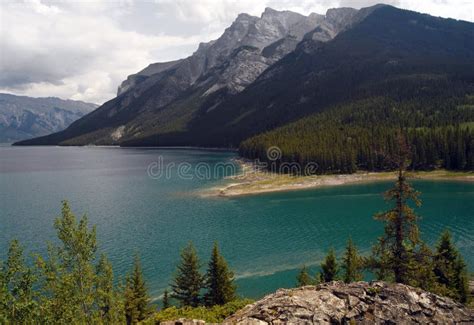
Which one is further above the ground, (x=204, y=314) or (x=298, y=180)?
(x=204, y=314)

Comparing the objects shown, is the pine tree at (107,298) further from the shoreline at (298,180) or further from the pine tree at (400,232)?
the shoreline at (298,180)

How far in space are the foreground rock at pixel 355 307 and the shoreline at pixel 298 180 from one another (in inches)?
4080

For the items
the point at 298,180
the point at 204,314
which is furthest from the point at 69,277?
the point at 298,180

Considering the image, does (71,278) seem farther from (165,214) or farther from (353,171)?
(353,171)

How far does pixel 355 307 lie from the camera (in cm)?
2397

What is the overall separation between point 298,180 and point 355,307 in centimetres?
12700

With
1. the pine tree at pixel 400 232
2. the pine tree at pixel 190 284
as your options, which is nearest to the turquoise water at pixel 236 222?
the pine tree at pixel 190 284

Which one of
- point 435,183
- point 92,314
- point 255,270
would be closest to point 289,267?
point 255,270

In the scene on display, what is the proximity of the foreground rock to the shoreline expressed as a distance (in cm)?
10364

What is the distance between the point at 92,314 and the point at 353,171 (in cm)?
14871

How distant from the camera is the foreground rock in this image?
22828mm

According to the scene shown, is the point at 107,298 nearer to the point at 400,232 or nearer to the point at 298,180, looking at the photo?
the point at 400,232

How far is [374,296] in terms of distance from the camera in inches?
982

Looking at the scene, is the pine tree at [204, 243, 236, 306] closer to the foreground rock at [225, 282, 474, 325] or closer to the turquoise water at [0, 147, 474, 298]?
the turquoise water at [0, 147, 474, 298]
